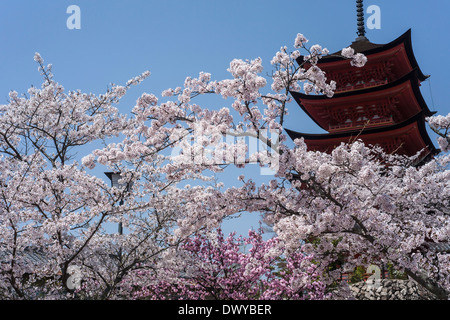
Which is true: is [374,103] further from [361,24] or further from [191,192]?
[191,192]

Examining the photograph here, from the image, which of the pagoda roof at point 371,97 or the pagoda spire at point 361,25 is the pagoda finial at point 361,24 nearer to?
the pagoda spire at point 361,25

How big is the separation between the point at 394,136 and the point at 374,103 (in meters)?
2.42

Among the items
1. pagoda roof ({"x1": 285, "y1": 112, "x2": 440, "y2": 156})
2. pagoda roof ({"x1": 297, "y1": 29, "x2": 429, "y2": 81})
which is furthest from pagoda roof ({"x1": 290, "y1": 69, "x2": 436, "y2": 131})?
pagoda roof ({"x1": 297, "y1": 29, "x2": 429, "y2": 81})

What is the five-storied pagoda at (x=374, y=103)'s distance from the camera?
22.8 metres

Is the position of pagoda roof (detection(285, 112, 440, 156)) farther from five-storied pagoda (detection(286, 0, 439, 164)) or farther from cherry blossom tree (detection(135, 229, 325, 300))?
cherry blossom tree (detection(135, 229, 325, 300))

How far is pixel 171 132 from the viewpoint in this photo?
337 inches

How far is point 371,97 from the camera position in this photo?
23.9 m

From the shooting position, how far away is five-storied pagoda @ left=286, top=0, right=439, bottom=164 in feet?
74.6

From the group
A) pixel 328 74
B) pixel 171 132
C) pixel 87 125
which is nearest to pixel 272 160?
pixel 171 132

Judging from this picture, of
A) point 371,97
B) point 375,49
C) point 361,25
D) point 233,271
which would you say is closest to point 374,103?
point 371,97

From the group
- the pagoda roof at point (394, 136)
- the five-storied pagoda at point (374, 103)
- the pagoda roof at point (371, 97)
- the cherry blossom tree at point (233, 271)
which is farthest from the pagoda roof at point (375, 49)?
the cherry blossom tree at point (233, 271)
